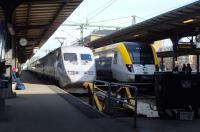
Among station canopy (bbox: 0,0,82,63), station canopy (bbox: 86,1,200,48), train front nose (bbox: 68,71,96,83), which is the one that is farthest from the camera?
train front nose (bbox: 68,71,96,83)

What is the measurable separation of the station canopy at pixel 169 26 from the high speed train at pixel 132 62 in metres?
2.21

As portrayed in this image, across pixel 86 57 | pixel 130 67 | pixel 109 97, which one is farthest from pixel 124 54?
pixel 109 97

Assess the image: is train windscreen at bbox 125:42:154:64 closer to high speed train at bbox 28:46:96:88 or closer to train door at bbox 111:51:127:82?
train door at bbox 111:51:127:82

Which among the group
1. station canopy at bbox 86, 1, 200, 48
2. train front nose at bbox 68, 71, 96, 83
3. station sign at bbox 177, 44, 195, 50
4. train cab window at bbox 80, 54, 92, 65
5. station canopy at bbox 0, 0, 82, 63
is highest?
station canopy at bbox 0, 0, 82, 63

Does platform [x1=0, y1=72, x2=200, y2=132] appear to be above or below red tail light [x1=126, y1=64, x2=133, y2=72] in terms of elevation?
below

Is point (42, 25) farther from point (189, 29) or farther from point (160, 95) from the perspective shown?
point (160, 95)

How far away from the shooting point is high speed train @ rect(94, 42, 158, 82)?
85.1 feet

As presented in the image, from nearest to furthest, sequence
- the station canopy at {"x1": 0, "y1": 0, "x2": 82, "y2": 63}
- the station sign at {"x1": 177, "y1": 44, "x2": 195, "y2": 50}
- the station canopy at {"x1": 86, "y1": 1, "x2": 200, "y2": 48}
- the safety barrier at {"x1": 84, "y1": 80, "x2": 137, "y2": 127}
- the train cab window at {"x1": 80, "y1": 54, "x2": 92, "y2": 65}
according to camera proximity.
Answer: the safety barrier at {"x1": 84, "y1": 80, "x2": 137, "y2": 127}, the station canopy at {"x1": 0, "y1": 0, "x2": 82, "y2": 63}, the station canopy at {"x1": 86, "y1": 1, "x2": 200, "y2": 48}, the train cab window at {"x1": 80, "y1": 54, "x2": 92, "y2": 65}, the station sign at {"x1": 177, "y1": 44, "x2": 195, "y2": 50}

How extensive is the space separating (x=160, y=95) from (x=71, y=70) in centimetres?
1430

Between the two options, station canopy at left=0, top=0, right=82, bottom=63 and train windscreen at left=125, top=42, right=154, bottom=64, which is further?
train windscreen at left=125, top=42, right=154, bottom=64

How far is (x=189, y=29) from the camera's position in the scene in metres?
30.4

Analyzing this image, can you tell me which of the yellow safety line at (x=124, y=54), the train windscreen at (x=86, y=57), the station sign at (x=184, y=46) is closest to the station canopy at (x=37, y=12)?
the train windscreen at (x=86, y=57)

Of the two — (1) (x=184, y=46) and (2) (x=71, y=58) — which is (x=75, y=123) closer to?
(2) (x=71, y=58)

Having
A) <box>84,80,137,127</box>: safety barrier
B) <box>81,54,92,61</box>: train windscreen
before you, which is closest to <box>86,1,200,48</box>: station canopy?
<box>81,54,92,61</box>: train windscreen
